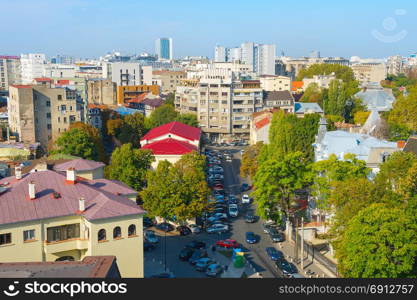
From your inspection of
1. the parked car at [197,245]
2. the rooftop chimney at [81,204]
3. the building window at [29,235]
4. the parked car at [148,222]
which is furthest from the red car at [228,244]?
the building window at [29,235]

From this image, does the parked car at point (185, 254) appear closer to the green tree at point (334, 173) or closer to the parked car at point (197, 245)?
the parked car at point (197, 245)

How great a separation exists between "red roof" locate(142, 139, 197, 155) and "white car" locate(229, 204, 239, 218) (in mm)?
6677

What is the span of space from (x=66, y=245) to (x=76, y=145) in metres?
18.6

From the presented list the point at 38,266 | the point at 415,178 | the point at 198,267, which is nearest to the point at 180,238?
the point at 198,267

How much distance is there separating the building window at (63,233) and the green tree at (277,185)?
37.8ft

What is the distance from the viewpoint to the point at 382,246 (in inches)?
727

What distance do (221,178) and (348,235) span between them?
22.8 m

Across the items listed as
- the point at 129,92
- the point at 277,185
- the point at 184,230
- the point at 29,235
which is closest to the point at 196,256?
the point at 184,230

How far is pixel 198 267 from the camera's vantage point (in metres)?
24.6

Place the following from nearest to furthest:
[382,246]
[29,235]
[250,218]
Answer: [382,246] < [29,235] < [250,218]

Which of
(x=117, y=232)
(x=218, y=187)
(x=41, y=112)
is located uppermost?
(x=41, y=112)

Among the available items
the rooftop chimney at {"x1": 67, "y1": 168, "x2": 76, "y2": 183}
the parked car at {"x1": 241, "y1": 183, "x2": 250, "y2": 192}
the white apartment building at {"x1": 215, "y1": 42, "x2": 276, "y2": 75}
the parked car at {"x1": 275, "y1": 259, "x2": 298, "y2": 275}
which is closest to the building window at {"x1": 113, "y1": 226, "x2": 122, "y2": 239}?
the rooftop chimney at {"x1": 67, "y1": 168, "x2": 76, "y2": 183}

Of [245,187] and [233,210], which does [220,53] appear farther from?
[233,210]

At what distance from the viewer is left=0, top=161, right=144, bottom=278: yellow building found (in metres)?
19.1
